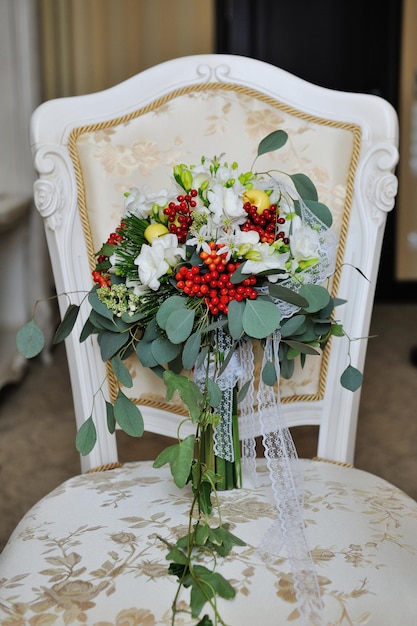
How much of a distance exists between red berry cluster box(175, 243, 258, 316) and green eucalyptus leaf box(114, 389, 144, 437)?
163mm

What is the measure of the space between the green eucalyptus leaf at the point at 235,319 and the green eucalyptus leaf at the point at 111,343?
0.19 metres

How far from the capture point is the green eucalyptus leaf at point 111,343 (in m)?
1.07

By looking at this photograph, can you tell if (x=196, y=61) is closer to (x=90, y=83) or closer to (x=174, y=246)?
(x=174, y=246)

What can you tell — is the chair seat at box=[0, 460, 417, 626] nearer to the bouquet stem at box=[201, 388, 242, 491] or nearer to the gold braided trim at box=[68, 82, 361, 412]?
the bouquet stem at box=[201, 388, 242, 491]

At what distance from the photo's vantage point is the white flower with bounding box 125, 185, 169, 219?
1024mm

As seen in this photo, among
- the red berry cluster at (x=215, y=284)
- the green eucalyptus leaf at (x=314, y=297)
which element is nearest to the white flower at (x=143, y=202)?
the red berry cluster at (x=215, y=284)

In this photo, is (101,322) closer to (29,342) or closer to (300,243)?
(29,342)

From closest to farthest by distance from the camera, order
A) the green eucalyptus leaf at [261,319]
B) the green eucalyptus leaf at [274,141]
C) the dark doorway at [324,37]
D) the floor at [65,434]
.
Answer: the green eucalyptus leaf at [261,319] < the green eucalyptus leaf at [274,141] < the floor at [65,434] < the dark doorway at [324,37]

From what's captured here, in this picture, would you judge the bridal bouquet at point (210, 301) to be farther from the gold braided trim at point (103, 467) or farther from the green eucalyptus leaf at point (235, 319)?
the gold braided trim at point (103, 467)

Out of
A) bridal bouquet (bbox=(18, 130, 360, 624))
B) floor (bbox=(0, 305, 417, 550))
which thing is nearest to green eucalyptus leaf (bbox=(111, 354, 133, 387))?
bridal bouquet (bbox=(18, 130, 360, 624))

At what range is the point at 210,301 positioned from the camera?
97 cm

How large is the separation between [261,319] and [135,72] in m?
3.55

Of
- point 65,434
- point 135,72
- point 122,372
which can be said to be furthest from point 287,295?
point 135,72

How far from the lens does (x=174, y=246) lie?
0.98 meters
